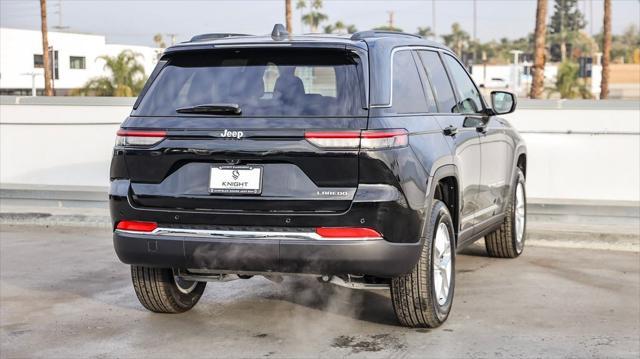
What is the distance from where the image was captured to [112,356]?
5.74 metres

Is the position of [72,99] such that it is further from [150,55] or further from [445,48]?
[150,55]

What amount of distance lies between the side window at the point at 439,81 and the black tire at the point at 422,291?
2.80 ft

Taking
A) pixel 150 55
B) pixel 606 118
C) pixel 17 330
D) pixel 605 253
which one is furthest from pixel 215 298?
pixel 150 55

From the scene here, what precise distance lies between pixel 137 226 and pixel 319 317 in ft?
4.84

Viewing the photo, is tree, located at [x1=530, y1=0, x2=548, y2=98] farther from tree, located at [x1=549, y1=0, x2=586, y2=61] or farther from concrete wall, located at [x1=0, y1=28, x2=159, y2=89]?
tree, located at [x1=549, y1=0, x2=586, y2=61]

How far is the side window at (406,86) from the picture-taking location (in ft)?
19.7

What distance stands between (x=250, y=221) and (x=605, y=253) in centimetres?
504

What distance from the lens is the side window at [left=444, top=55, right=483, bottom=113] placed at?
24.3 feet

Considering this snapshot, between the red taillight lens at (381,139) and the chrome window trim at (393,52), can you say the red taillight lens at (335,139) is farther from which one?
the chrome window trim at (393,52)

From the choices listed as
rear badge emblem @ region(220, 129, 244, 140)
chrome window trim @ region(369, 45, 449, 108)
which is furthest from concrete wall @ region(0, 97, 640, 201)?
rear badge emblem @ region(220, 129, 244, 140)

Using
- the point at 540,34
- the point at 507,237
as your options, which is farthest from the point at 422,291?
the point at 540,34

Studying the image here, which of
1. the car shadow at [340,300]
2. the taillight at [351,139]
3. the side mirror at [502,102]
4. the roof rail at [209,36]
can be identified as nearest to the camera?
the taillight at [351,139]

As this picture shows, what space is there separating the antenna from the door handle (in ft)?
3.92

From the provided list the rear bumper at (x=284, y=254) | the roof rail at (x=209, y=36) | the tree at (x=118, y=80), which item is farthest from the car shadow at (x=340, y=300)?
the tree at (x=118, y=80)
